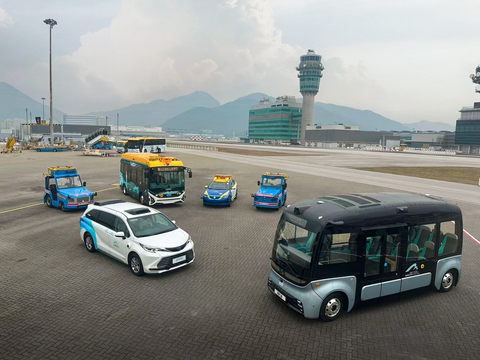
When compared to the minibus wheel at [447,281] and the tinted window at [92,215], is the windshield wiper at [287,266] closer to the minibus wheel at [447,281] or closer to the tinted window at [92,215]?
the minibus wheel at [447,281]

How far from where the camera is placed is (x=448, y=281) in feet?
33.0

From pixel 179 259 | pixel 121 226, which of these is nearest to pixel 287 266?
pixel 179 259

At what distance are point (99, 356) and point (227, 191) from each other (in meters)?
14.8

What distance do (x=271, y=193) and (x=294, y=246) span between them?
40.3ft


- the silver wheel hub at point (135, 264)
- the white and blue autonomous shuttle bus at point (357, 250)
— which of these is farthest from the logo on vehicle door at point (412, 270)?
the silver wheel hub at point (135, 264)

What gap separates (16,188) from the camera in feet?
86.1

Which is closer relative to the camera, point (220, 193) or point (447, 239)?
point (447, 239)

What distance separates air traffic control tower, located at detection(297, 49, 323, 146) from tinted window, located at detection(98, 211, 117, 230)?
184 metres

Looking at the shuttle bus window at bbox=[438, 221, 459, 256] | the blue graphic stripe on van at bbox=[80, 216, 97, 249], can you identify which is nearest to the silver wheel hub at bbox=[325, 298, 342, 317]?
the shuttle bus window at bbox=[438, 221, 459, 256]

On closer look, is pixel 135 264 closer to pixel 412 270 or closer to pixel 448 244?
pixel 412 270

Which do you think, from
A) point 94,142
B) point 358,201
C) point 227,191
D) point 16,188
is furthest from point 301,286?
point 94,142

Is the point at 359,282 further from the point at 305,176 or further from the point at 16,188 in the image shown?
the point at 305,176

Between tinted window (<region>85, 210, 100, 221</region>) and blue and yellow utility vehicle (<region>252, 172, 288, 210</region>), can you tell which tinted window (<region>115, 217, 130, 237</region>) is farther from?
blue and yellow utility vehicle (<region>252, 172, 288, 210</region>)

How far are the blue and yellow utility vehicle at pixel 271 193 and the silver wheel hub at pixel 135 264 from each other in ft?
35.5
